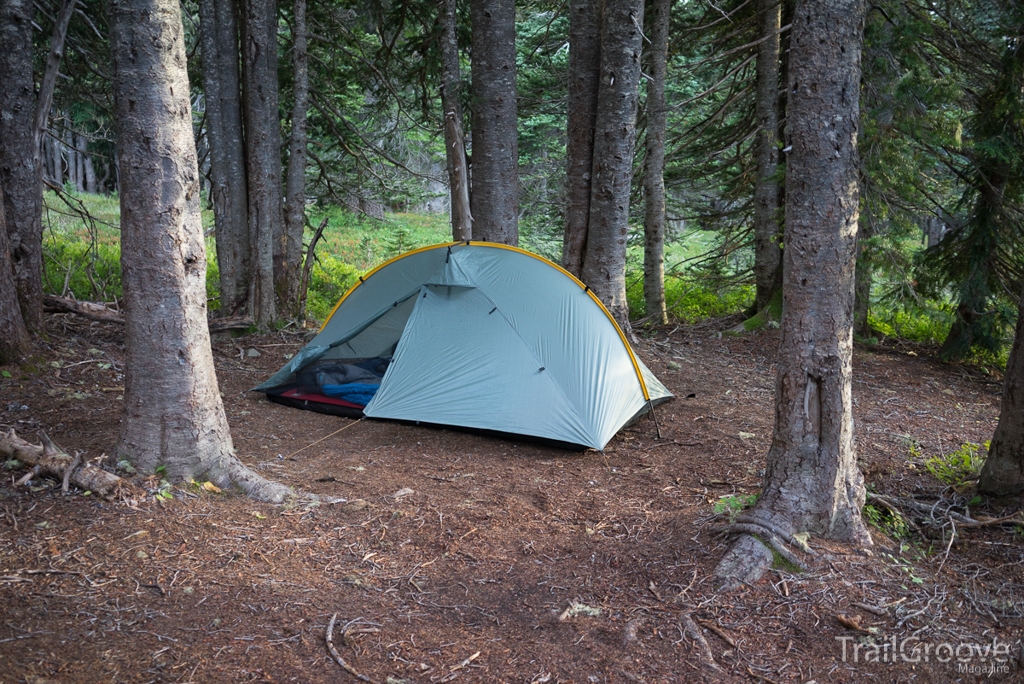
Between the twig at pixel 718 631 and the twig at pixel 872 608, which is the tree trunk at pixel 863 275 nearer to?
the twig at pixel 872 608

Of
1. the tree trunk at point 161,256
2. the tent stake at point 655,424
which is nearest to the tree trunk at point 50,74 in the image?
the tree trunk at point 161,256

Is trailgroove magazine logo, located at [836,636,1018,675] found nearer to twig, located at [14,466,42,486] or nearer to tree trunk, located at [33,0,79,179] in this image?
twig, located at [14,466,42,486]

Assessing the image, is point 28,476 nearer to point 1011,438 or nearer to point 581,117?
point 1011,438

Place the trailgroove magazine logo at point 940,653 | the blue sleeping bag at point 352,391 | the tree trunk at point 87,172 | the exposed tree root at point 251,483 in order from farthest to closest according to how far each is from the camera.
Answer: the tree trunk at point 87,172 → the blue sleeping bag at point 352,391 → the exposed tree root at point 251,483 → the trailgroove magazine logo at point 940,653

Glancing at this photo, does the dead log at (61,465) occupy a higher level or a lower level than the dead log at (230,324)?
lower

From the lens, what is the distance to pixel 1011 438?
4145 millimetres

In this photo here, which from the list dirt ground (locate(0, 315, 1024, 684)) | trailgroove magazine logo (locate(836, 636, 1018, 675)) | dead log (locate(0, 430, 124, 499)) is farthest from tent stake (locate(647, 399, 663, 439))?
dead log (locate(0, 430, 124, 499))

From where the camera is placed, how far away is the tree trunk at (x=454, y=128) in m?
8.11

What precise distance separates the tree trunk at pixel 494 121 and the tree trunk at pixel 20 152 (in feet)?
14.5

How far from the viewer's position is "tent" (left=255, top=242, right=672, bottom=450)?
241 inches

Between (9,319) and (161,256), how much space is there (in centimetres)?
353

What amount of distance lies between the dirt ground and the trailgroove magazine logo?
0.4 inches

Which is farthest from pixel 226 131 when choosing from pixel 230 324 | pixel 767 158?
pixel 767 158

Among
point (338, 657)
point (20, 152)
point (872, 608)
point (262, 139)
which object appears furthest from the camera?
point (262, 139)
